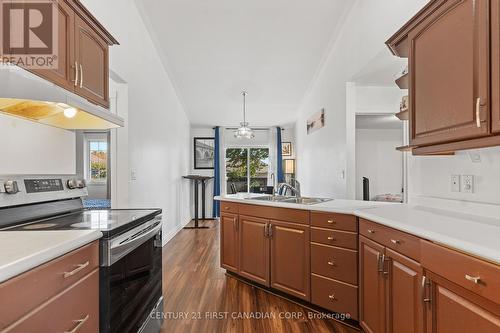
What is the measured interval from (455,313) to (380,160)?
14.3 feet

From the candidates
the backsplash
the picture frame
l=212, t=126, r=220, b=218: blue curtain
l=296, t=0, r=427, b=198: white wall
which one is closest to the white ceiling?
l=296, t=0, r=427, b=198: white wall

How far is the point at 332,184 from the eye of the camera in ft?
13.2

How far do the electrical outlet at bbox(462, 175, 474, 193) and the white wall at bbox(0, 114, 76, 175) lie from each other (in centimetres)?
273

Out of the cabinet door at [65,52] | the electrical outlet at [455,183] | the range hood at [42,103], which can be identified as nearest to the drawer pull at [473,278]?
the electrical outlet at [455,183]

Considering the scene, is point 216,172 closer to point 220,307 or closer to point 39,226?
point 220,307

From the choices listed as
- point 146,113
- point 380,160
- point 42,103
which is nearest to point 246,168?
point 380,160

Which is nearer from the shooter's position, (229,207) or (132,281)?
(132,281)

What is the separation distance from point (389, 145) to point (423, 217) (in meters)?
3.85

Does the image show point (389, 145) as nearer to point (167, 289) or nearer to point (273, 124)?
point (273, 124)

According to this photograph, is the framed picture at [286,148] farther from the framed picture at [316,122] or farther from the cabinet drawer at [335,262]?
the cabinet drawer at [335,262]

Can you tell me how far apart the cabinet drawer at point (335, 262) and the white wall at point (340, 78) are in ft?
4.72

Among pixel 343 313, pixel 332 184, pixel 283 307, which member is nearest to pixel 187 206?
pixel 332 184

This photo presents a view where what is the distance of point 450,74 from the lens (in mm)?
1428

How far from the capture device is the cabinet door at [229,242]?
2943mm
